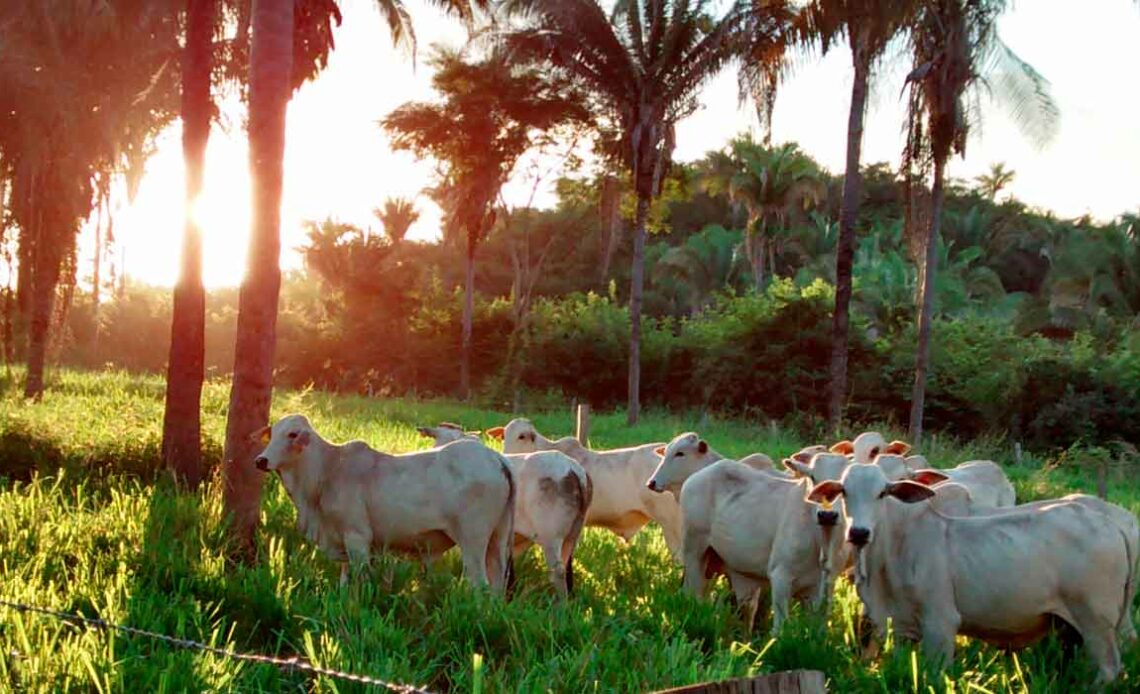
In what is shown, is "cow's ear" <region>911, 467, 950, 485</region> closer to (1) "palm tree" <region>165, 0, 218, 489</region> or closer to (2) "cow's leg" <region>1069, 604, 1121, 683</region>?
(2) "cow's leg" <region>1069, 604, 1121, 683</region>

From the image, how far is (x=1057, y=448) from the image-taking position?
25.7 meters

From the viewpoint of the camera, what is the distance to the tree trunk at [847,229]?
2042 cm

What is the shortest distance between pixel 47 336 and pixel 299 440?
1412 cm

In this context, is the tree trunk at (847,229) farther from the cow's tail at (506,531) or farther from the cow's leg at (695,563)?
the cow's tail at (506,531)

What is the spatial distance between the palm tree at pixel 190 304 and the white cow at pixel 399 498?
2780 millimetres

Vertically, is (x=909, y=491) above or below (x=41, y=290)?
below

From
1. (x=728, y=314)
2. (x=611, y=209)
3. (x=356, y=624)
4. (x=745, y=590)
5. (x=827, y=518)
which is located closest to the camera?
(x=356, y=624)

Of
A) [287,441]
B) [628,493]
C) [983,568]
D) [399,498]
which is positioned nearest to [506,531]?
[399,498]

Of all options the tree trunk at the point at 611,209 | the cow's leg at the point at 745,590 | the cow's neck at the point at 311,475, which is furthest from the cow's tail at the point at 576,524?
the tree trunk at the point at 611,209

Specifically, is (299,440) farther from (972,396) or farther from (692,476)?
(972,396)

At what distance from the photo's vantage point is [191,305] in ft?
38.7

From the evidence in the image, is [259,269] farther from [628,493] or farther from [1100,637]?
[1100,637]

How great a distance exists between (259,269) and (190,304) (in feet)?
9.78

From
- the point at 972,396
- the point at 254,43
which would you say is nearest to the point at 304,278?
the point at 972,396
